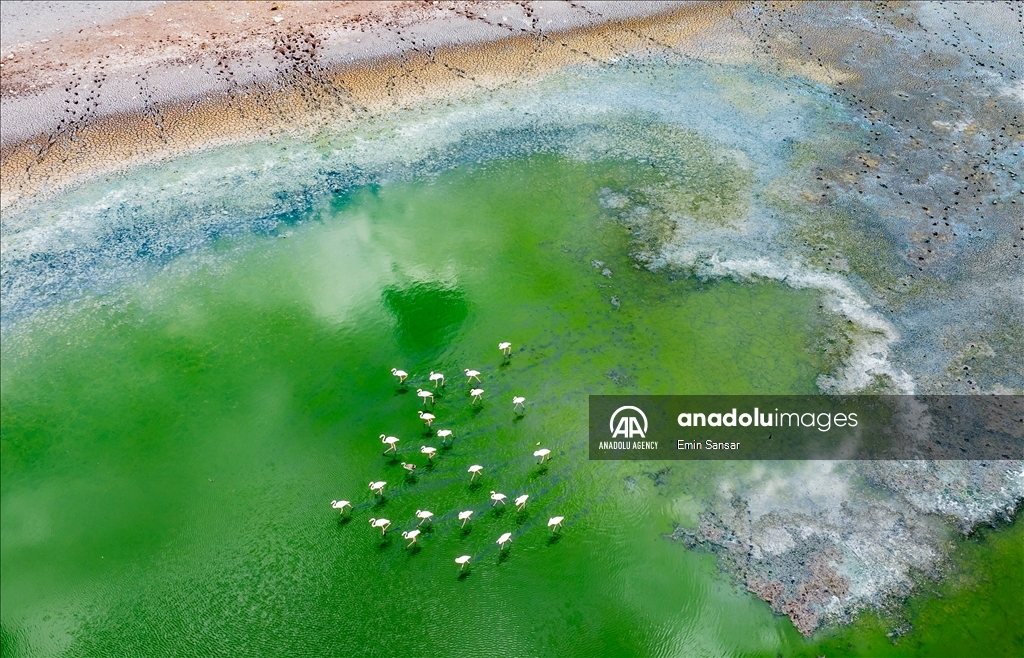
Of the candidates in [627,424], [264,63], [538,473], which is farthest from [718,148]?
[264,63]

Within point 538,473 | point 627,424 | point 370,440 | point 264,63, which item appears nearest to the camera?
point 538,473

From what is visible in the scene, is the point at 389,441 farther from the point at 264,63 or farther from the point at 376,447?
the point at 264,63

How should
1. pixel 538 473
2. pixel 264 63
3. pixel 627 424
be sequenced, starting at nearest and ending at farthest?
pixel 538 473, pixel 627 424, pixel 264 63

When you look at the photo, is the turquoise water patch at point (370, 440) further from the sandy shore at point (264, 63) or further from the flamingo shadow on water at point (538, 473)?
the sandy shore at point (264, 63)

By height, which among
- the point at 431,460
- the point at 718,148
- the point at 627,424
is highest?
the point at 718,148

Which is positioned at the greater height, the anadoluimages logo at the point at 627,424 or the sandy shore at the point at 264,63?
the sandy shore at the point at 264,63

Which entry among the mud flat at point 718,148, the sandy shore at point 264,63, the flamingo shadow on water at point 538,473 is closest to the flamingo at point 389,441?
the flamingo shadow on water at point 538,473

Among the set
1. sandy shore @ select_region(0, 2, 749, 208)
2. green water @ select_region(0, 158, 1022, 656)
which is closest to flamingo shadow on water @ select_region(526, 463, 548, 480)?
green water @ select_region(0, 158, 1022, 656)
